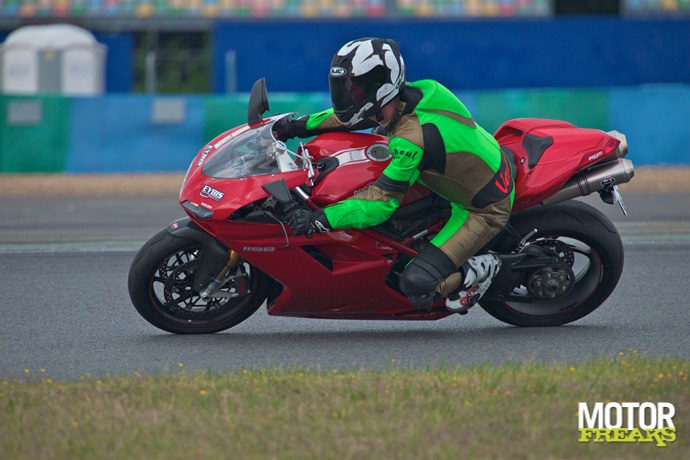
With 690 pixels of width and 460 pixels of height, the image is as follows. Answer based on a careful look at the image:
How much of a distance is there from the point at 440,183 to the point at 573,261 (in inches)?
42.4

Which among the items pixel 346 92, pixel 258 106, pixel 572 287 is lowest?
pixel 572 287

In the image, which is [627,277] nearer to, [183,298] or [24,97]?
[183,298]

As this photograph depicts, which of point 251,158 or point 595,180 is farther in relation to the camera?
point 595,180

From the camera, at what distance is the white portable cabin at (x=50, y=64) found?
81.0 ft

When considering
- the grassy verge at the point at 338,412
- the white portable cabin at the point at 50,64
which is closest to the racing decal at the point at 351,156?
the grassy verge at the point at 338,412

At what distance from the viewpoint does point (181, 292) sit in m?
6.36

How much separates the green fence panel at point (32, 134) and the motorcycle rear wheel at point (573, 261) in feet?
38.2

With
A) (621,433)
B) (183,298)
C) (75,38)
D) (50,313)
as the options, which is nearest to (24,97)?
(75,38)

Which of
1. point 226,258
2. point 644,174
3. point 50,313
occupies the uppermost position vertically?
point 226,258

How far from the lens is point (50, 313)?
721 centimetres

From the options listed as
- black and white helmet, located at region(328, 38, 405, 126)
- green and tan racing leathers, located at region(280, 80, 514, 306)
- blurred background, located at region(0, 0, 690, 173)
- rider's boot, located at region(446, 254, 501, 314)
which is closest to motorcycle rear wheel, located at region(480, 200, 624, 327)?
rider's boot, located at region(446, 254, 501, 314)

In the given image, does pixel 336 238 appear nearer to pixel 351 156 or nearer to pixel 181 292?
pixel 351 156

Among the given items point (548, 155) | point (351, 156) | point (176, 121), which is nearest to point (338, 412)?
point (351, 156)

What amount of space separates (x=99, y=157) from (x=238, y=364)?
1168 centimetres
